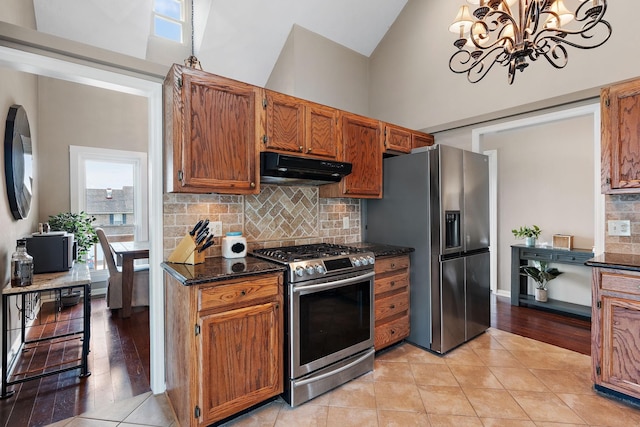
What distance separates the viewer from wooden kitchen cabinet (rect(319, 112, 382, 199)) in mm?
2801

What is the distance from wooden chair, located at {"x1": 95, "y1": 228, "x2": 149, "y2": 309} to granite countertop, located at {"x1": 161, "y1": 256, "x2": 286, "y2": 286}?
7.41 feet

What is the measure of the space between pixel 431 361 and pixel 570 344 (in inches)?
57.3

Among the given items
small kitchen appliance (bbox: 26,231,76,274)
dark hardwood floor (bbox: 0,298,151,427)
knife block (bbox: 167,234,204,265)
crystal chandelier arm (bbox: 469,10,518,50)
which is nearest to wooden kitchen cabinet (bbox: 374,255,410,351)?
knife block (bbox: 167,234,204,265)

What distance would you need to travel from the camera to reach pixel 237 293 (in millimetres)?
1836

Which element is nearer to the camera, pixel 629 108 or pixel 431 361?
pixel 629 108

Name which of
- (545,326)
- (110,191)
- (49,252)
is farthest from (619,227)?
(110,191)

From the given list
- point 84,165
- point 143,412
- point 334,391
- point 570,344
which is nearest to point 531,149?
point 570,344

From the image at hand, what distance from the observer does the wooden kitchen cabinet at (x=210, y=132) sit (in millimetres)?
1992

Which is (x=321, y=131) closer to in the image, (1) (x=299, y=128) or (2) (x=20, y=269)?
(1) (x=299, y=128)

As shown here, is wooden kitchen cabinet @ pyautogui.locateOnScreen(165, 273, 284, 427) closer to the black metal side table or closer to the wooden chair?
the black metal side table

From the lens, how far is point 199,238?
2.08 meters

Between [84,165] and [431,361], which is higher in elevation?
[84,165]

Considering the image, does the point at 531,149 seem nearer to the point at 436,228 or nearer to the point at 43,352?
the point at 436,228

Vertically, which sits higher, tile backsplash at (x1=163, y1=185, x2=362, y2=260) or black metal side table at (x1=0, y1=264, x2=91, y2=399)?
tile backsplash at (x1=163, y1=185, x2=362, y2=260)
